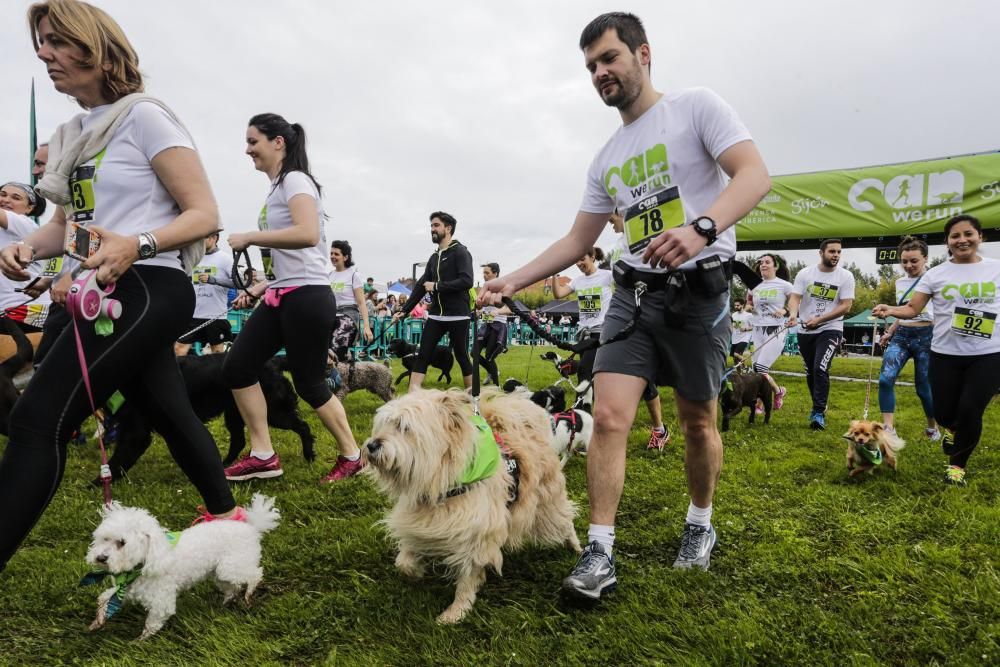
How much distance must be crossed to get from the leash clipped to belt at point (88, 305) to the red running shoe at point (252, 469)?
2319 millimetres

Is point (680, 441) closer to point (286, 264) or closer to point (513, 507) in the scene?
point (513, 507)

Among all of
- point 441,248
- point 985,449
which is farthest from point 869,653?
point 441,248

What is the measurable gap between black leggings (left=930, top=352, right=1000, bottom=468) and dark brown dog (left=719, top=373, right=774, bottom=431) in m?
2.27

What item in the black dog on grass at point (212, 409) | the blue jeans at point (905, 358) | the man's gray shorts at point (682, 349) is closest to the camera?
the man's gray shorts at point (682, 349)

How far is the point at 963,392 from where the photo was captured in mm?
4406

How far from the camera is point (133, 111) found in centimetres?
216

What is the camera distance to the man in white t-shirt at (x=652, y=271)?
2479 millimetres

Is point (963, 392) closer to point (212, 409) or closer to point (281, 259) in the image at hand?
point (281, 259)

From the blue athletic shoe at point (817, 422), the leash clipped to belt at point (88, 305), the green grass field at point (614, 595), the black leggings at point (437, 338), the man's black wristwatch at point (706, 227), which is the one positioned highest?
the man's black wristwatch at point (706, 227)

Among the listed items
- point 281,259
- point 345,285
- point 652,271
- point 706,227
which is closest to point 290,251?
point 281,259

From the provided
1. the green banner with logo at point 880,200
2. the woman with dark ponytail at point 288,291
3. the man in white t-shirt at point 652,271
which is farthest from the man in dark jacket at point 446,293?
the green banner with logo at point 880,200

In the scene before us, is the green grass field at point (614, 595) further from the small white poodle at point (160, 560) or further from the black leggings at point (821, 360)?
the black leggings at point (821, 360)

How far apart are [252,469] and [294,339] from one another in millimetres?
1296

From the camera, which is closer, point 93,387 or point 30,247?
point 93,387
